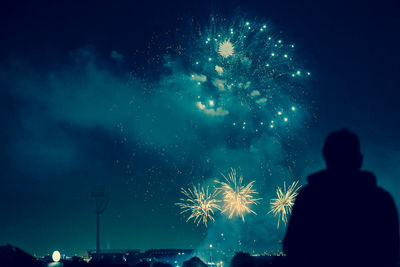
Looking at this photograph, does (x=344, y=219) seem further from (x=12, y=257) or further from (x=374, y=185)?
(x=12, y=257)

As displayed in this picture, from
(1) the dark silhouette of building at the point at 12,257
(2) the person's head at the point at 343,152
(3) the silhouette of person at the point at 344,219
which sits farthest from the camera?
(1) the dark silhouette of building at the point at 12,257

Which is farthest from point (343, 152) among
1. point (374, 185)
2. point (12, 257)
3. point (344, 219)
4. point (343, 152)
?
point (12, 257)

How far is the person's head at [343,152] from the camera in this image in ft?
8.39

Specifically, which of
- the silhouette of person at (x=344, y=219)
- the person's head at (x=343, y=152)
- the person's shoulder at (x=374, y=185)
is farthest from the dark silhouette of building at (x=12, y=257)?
the person's shoulder at (x=374, y=185)

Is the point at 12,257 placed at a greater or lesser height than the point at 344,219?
greater

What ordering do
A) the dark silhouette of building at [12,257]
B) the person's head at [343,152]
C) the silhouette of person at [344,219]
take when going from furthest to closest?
the dark silhouette of building at [12,257] < the person's head at [343,152] < the silhouette of person at [344,219]

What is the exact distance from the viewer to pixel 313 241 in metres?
2.51

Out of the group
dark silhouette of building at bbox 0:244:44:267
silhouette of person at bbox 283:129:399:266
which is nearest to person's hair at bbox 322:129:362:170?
silhouette of person at bbox 283:129:399:266

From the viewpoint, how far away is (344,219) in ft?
8.21

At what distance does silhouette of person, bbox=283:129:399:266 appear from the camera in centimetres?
244

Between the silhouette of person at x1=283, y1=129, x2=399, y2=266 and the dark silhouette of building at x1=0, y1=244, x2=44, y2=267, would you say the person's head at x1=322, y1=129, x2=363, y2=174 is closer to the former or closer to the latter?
the silhouette of person at x1=283, y1=129, x2=399, y2=266

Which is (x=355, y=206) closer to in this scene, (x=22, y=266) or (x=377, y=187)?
(x=377, y=187)

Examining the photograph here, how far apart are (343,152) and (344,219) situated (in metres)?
0.52

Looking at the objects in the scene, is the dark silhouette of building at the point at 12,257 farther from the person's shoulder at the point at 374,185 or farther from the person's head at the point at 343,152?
the person's shoulder at the point at 374,185
